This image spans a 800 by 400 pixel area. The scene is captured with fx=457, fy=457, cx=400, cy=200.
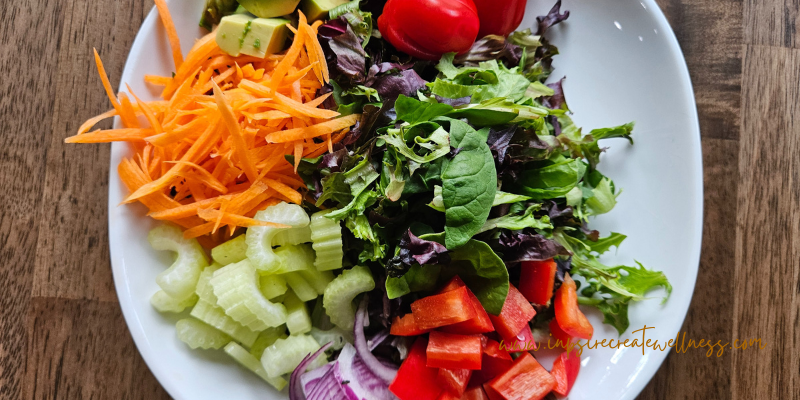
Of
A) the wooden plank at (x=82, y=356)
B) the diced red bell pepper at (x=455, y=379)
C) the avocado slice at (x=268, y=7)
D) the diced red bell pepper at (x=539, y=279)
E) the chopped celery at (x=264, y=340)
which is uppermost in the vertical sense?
the avocado slice at (x=268, y=7)

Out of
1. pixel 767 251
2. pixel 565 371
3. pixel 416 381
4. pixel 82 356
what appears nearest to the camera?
pixel 416 381

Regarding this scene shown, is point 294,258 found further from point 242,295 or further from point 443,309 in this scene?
point 443,309

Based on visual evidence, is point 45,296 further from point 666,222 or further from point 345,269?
point 666,222

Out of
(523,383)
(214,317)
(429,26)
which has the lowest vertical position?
(214,317)

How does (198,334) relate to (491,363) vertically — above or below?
below

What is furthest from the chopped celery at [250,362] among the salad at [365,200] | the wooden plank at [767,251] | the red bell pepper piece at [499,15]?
the wooden plank at [767,251]

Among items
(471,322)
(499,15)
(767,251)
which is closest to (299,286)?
(471,322)

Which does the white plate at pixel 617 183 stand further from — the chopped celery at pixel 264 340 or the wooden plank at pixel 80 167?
the wooden plank at pixel 80 167

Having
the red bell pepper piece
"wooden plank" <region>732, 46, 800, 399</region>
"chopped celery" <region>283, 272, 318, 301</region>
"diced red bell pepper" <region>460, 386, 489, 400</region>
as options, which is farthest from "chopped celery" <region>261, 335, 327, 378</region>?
"wooden plank" <region>732, 46, 800, 399</region>
